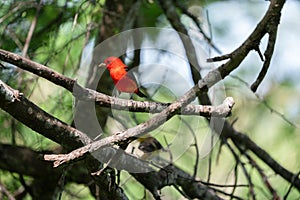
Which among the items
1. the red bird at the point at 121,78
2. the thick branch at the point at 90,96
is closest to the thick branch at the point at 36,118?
the thick branch at the point at 90,96

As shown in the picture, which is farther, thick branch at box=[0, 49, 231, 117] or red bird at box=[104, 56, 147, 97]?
red bird at box=[104, 56, 147, 97]

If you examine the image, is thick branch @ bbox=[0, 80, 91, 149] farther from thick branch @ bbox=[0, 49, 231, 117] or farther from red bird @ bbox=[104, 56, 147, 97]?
red bird @ bbox=[104, 56, 147, 97]

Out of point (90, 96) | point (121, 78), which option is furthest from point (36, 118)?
point (121, 78)

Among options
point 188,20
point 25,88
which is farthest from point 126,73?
point 188,20

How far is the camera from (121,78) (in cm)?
296

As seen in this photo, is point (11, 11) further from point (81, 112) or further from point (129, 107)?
point (129, 107)

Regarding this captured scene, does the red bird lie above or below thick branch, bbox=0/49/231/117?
above

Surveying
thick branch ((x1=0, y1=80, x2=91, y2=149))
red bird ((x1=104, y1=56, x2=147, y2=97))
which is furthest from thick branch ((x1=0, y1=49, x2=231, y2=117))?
red bird ((x1=104, y1=56, x2=147, y2=97))

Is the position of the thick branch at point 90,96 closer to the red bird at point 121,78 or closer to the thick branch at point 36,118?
the thick branch at point 36,118

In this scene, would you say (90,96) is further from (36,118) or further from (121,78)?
(121,78)

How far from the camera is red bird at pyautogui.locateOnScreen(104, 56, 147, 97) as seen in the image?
288 cm

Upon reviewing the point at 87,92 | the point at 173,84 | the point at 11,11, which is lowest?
the point at 87,92

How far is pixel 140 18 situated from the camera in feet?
12.8

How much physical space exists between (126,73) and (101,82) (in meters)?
0.62
